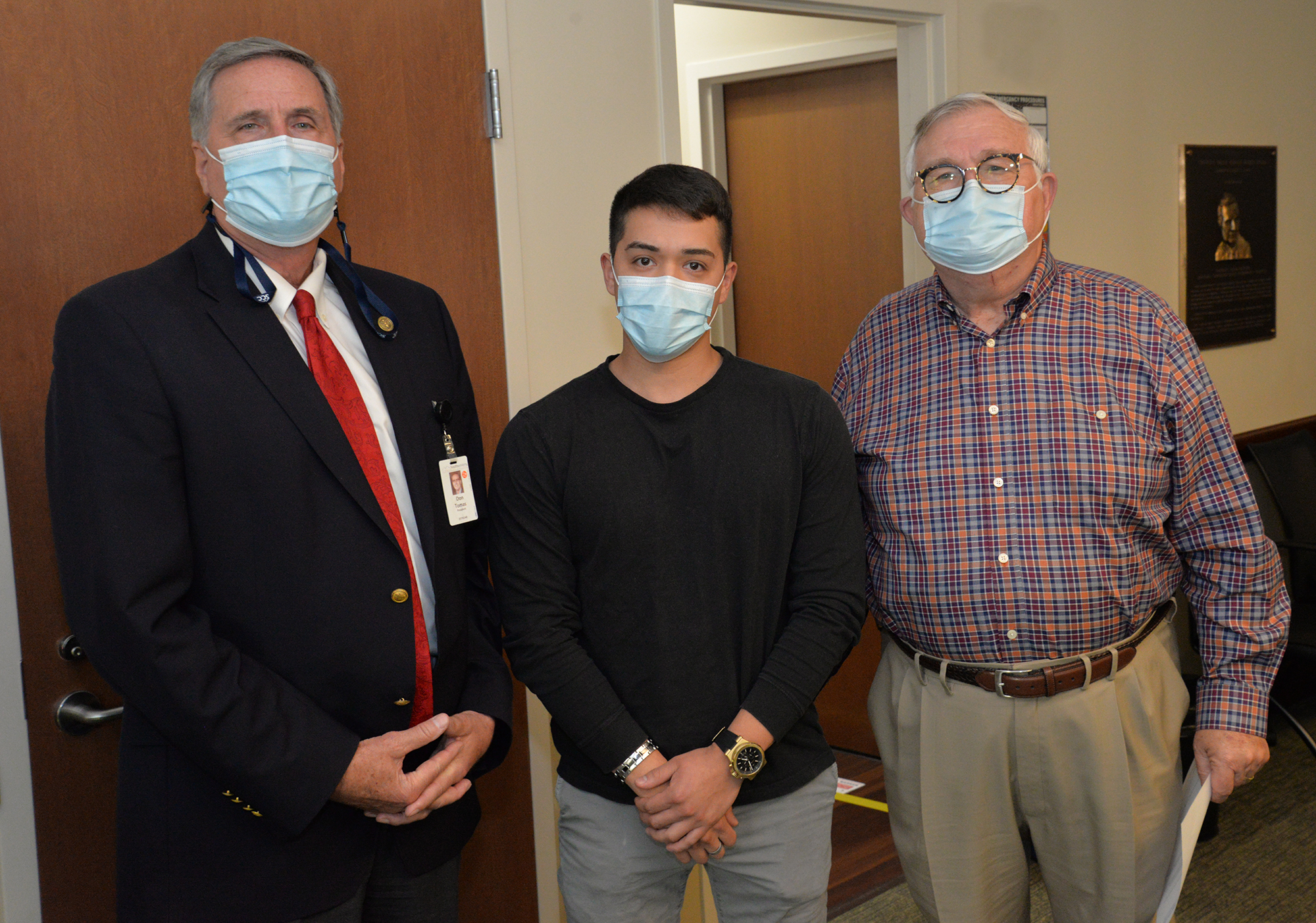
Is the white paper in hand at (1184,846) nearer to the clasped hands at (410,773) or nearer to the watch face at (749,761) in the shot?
the watch face at (749,761)

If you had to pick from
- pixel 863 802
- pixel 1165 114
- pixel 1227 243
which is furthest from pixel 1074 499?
pixel 1227 243

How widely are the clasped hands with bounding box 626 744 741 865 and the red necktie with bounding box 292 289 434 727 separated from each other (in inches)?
13.8

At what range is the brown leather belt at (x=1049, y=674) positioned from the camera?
1.75m

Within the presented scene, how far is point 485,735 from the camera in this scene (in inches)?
61.2

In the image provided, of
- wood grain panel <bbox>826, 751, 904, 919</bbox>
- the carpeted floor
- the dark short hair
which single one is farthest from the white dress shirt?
the carpeted floor

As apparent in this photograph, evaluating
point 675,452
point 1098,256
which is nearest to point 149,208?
point 675,452

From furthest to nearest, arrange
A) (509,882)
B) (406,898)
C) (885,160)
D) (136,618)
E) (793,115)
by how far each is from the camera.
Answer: (793,115) → (885,160) → (509,882) → (406,898) → (136,618)

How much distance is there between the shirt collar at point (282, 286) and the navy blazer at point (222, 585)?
1.2 inches

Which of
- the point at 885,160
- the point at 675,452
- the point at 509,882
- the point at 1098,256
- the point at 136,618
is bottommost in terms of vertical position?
the point at 509,882

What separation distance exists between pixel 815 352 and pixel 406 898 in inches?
105

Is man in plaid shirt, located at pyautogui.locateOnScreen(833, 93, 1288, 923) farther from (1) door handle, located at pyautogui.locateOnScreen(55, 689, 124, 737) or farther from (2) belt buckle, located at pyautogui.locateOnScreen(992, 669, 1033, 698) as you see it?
(1) door handle, located at pyautogui.locateOnScreen(55, 689, 124, 737)

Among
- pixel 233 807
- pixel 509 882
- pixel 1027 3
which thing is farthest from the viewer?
pixel 1027 3

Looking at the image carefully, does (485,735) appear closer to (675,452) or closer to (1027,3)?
(675,452)

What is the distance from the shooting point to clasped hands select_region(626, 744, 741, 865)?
4.89ft
